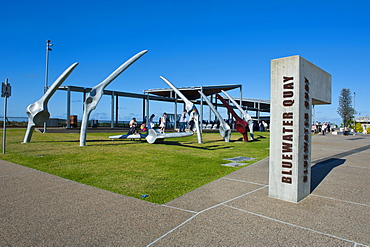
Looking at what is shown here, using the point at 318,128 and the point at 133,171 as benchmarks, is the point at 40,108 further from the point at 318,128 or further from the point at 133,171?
the point at 318,128

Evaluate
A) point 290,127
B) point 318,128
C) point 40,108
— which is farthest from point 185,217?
point 318,128

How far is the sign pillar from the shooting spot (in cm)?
468

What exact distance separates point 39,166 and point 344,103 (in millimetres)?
85070

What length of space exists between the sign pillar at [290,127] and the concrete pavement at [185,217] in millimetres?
335

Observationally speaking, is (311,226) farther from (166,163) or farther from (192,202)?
(166,163)

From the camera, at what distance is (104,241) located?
124 inches

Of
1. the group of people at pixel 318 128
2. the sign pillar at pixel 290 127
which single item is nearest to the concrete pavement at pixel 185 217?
the sign pillar at pixel 290 127

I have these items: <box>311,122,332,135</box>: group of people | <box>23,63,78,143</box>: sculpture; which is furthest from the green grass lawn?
<box>311,122,332,135</box>: group of people

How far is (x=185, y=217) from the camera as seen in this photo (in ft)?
12.9

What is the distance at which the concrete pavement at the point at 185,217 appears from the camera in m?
3.24

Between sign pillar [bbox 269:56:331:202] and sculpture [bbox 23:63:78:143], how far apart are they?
1199cm

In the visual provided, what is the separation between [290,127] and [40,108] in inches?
519

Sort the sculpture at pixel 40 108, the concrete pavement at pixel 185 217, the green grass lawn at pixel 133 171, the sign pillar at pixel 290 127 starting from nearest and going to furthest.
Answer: the concrete pavement at pixel 185 217
the sign pillar at pixel 290 127
the green grass lawn at pixel 133 171
the sculpture at pixel 40 108

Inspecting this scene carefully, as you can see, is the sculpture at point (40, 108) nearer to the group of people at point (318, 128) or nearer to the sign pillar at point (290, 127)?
the sign pillar at point (290, 127)
